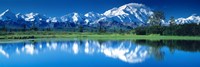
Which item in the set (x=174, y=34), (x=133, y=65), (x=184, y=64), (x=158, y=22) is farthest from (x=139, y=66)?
(x=158, y=22)

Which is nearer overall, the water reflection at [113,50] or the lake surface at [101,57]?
the lake surface at [101,57]

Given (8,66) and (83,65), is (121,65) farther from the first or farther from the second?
(8,66)

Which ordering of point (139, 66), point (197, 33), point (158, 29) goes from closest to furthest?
point (139, 66), point (197, 33), point (158, 29)

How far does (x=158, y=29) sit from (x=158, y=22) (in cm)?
2268

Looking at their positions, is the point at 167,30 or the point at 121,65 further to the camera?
the point at 167,30

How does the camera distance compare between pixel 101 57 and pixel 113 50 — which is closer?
pixel 101 57

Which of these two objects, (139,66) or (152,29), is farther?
(152,29)

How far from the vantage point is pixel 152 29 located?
105062mm

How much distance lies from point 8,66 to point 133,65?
8.82 m

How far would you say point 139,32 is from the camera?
108188mm

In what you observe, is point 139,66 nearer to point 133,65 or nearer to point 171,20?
point 133,65

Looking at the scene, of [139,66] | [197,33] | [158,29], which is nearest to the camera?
[139,66]

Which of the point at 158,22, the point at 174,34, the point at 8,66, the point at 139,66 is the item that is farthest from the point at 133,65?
the point at 158,22

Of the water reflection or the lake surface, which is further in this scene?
the water reflection
